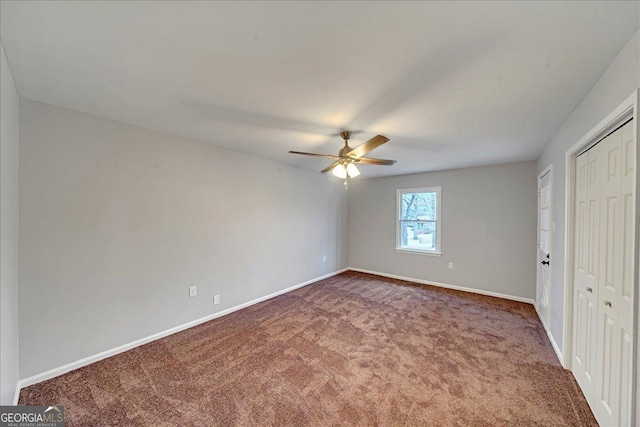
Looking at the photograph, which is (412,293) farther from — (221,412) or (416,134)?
(221,412)

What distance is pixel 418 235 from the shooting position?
513 centimetres

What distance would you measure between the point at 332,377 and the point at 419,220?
12.5 ft

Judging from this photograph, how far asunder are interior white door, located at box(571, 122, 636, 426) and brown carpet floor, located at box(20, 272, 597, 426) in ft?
1.07

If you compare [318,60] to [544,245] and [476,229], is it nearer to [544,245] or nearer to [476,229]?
[544,245]

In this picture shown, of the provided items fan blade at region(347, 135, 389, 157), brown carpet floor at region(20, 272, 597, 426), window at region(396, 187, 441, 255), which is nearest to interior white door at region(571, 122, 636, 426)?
brown carpet floor at region(20, 272, 597, 426)

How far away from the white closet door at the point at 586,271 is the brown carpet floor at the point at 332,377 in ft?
0.73

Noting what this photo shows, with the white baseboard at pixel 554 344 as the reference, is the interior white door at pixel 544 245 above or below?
above

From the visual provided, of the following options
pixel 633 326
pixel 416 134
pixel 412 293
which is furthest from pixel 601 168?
pixel 412 293

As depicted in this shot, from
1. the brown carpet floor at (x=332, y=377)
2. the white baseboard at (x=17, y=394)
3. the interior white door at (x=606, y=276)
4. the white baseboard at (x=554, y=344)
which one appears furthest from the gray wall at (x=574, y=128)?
the white baseboard at (x=17, y=394)

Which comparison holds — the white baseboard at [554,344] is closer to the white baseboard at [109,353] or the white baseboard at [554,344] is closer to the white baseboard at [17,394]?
the white baseboard at [109,353]

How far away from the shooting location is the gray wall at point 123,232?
2.02m

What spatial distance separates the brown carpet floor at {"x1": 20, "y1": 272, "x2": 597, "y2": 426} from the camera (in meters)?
1.72

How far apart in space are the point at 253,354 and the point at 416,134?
2.94 metres

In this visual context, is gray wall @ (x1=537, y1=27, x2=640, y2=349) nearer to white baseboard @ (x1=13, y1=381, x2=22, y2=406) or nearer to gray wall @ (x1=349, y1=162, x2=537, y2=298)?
gray wall @ (x1=349, y1=162, x2=537, y2=298)
